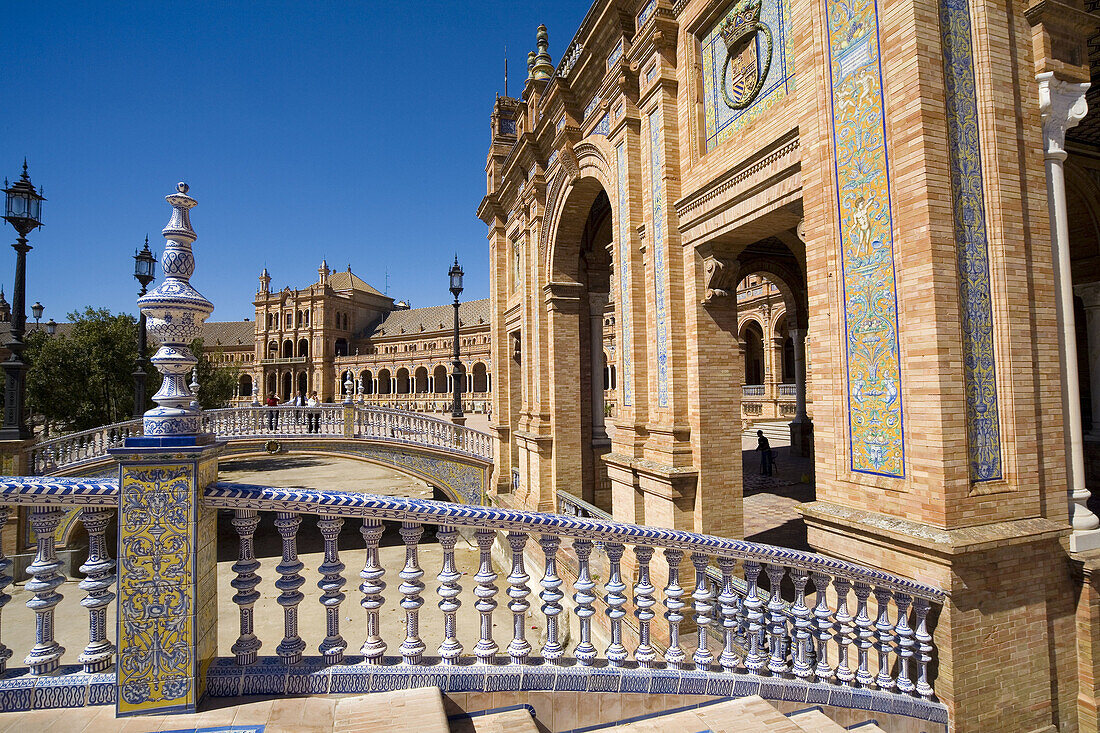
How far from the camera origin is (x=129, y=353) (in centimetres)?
2473

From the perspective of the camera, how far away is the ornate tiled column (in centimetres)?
263

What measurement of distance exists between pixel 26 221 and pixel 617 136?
14272mm

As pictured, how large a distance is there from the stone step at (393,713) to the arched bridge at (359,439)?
48.4 feet

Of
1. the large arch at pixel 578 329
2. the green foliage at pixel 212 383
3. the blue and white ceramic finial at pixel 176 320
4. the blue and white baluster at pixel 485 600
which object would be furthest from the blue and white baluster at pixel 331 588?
the green foliage at pixel 212 383

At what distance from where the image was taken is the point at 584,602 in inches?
134

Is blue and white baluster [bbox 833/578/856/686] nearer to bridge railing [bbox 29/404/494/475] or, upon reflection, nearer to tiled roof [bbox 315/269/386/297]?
bridge railing [bbox 29/404/494/475]

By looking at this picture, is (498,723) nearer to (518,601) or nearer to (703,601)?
(518,601)

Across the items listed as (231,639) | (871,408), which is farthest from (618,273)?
(231,639)

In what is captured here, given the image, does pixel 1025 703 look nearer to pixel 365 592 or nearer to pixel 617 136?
pixel 365 592

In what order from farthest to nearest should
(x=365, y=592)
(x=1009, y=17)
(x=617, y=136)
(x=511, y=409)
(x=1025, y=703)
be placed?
(x=511, y=409) → (x=617, y=136) → (x=1009, y=17) → (x=1025, y=703) → (x=365, y=592)

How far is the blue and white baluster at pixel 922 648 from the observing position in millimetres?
4062

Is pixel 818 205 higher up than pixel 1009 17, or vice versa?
pixel 1009 17

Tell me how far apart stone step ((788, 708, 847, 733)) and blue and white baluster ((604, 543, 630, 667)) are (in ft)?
3.87

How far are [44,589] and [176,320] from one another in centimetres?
145
